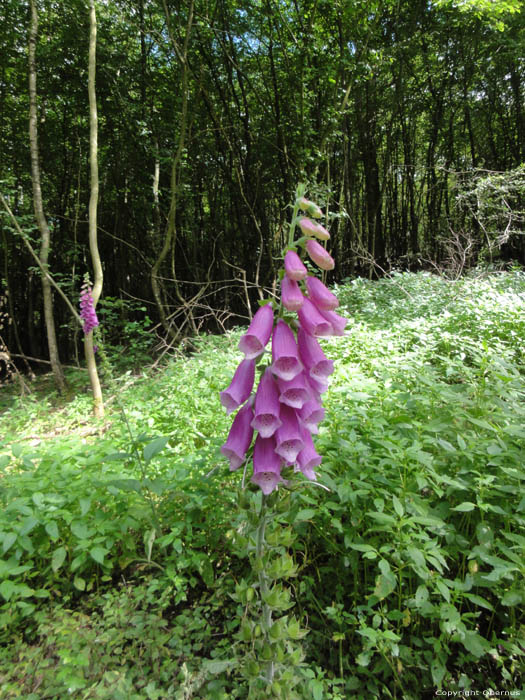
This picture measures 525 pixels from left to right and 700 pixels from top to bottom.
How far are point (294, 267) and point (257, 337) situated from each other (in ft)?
0.76

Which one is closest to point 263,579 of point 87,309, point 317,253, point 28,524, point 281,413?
point 281,413

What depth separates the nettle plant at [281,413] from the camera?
0.98 m

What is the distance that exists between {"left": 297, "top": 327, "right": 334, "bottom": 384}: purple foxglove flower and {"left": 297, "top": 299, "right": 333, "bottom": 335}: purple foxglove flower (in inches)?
1.1

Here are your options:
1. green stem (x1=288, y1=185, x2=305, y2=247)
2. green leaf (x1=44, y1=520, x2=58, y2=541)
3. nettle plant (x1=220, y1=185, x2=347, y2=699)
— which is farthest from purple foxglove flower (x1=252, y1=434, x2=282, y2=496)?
green leaf (x1=44, y1=520, x2=58, y2=541)

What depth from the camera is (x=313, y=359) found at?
3.38 feet

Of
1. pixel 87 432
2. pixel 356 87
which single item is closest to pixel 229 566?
pixel 87 432

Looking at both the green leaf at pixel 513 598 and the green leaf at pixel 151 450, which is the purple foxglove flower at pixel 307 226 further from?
the green leaf at pixel 513 598

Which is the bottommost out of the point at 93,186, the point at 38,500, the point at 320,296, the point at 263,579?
the point at 38,500

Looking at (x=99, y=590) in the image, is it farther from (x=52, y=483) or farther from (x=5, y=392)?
(x=5, y=392)

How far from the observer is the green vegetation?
129 cm

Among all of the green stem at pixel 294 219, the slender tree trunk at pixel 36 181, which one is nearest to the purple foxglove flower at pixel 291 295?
the green stem at pixel 294 219

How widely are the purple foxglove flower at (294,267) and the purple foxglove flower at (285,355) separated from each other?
0.16 metres

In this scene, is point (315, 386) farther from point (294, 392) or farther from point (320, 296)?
point (320, 296)

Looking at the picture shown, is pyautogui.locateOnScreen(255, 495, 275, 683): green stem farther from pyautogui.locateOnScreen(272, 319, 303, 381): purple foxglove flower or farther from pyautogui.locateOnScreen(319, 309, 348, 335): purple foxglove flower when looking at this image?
pyautogui.locateOnScreen(319, 309, 348, 335): purple foxglove flower
